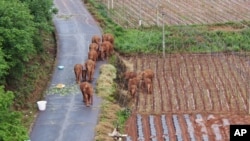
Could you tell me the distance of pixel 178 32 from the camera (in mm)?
33188

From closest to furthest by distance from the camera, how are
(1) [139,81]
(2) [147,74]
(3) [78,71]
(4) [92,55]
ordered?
(3) [78,71], (1) [139,81], (2) [147,74], (4) [92,55]

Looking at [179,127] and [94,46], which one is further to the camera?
[94,46]

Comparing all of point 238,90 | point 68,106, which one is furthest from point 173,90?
point 68,106

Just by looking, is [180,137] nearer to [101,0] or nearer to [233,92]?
[233,92]

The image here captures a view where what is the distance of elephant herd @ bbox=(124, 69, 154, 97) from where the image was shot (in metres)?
24.5

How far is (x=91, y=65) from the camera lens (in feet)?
81.6

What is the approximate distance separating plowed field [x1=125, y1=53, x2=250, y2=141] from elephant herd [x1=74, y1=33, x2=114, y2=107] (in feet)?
A: 5.78

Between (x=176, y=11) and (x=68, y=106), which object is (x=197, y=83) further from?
(x=176, y=11)

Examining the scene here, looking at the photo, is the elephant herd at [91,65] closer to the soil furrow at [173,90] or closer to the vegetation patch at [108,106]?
the vegetation patch at [108,106]

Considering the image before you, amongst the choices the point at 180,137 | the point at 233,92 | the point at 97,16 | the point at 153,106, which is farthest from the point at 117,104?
the point at 97,16

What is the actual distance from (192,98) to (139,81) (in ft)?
8.60

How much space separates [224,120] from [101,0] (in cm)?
2179

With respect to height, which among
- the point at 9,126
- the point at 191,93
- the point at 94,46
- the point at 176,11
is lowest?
the point at 9,126

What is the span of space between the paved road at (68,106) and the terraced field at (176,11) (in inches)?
165
